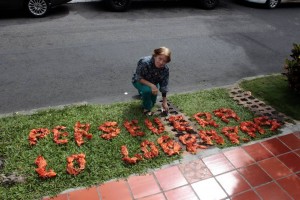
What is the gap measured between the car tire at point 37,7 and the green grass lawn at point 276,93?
608cm

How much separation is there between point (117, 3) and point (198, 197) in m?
7.76

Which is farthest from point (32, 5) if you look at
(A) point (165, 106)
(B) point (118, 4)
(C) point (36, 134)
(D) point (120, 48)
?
(A) point (165, 106)

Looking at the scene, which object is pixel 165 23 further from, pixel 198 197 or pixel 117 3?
pixel 198 197

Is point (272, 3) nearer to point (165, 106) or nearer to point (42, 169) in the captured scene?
point (165, 106)

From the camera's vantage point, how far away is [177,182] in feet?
12.7

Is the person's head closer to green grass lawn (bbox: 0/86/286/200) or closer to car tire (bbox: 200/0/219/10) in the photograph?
green grass lawn (bbox: 0/86/286/200)

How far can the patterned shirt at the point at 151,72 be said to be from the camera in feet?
15.7

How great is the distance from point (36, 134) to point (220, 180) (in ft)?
8.78

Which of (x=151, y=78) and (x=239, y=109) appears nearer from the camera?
(x=151, y=78)

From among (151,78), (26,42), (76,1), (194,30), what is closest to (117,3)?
(76,1)

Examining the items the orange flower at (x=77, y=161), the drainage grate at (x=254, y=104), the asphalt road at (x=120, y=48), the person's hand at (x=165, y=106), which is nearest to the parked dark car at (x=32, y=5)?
the asphalt road at (x=120, y=48)

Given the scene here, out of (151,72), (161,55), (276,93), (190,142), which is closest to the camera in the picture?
(161,55)

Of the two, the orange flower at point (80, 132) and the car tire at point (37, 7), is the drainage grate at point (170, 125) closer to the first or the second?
the orange flower at point (80, 132)

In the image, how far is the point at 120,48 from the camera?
7.68m
